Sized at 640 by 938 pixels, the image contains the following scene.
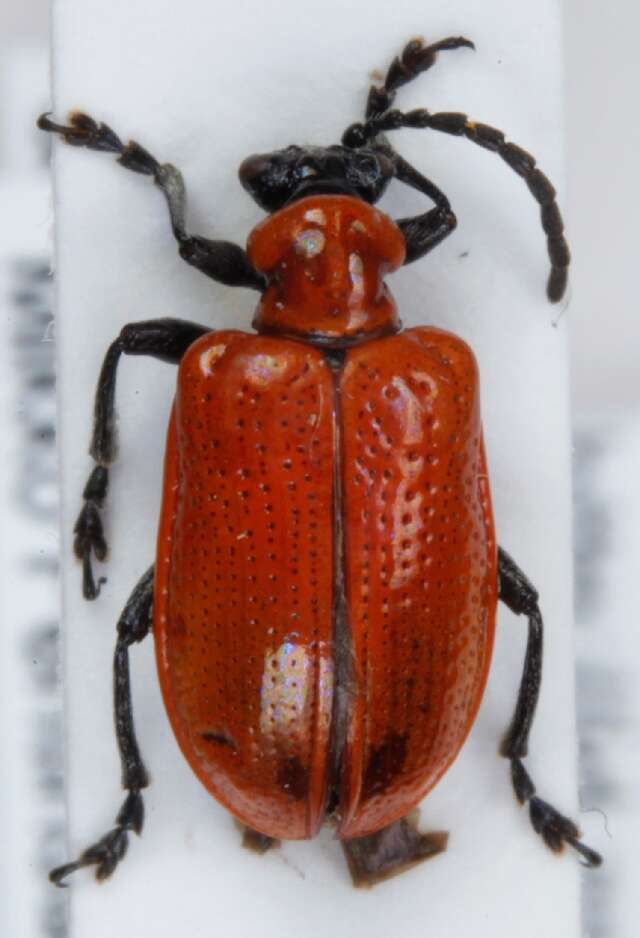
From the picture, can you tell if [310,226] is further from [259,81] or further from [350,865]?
[350,865]

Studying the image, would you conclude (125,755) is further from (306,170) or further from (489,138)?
(489,138)

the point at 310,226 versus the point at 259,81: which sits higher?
the point at 259,81

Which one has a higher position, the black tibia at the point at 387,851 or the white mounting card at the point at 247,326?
the white mounting card at the point at 247,326

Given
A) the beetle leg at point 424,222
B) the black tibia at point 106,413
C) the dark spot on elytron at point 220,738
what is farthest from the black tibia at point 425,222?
the dark spot on elytron at point 220,738

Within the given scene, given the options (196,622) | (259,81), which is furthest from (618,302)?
(196,622)

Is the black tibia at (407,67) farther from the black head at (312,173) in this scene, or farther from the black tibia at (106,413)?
the black tibia at (106,413)
